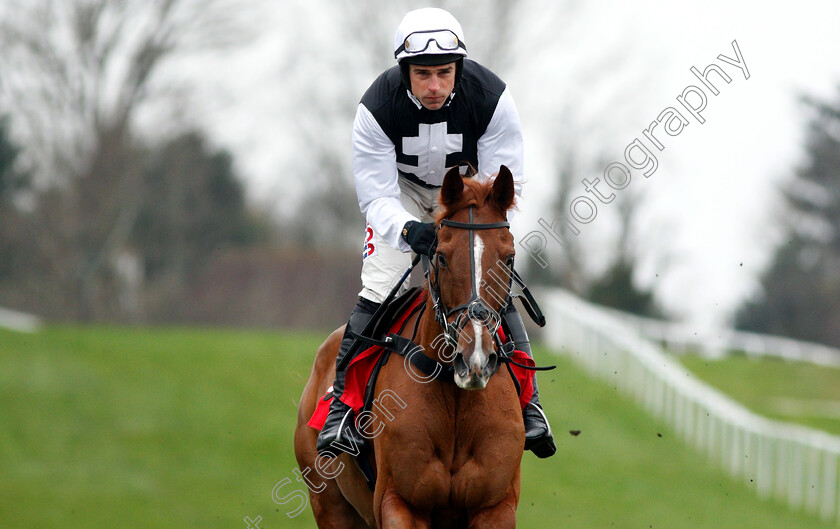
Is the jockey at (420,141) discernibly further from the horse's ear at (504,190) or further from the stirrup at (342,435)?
the horse's ear at (504,190)

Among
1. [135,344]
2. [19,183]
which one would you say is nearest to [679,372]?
[135,344]

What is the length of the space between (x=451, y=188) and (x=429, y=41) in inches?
36.8

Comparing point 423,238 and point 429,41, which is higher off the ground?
point 429,41

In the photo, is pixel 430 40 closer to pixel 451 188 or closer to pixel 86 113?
pixel 451 188

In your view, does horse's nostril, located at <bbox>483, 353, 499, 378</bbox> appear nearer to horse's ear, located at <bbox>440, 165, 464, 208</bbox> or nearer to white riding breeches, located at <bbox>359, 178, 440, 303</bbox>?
horse's ear, located at <bbox>440, 165, 464, 208</bbox>

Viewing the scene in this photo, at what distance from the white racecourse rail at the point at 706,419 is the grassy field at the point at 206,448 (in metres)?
0.37

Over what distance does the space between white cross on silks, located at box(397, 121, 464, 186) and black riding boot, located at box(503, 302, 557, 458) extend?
3.08ft

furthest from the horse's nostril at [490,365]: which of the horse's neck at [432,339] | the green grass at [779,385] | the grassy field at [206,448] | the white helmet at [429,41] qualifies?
the green grass at [779,385]

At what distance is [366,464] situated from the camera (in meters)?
5.65

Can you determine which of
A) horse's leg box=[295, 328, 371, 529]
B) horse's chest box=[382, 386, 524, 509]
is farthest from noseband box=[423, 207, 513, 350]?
horse's leg box=[295, 328, 371, 529]

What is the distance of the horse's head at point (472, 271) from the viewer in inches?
176

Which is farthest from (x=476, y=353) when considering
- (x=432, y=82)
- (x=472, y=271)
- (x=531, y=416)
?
(x=432, y=82)

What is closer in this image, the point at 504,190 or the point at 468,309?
the point at 468,309

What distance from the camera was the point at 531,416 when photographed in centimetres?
557
